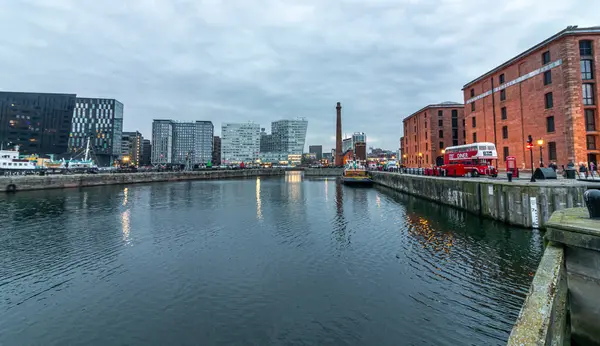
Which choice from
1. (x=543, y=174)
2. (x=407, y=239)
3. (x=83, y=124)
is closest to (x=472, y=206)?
(x=543, y=174)

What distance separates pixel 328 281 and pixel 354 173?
6030 centimetres

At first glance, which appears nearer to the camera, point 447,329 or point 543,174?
point 447,329

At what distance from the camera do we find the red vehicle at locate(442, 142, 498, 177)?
3462 centimetres

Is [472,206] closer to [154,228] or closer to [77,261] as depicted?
[154,228]

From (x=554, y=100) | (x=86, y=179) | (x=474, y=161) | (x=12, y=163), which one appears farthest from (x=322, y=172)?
(x=12, y=163)

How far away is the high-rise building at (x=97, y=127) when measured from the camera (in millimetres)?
144250

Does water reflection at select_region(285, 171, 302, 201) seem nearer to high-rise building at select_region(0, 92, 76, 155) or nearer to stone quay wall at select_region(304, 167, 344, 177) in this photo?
stone quay wall at select_region(304, 167, 344, 177)

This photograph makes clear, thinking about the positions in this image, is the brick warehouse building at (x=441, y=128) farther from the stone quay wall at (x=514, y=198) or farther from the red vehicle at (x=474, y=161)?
the stone quay wall at (x=514, y=198)

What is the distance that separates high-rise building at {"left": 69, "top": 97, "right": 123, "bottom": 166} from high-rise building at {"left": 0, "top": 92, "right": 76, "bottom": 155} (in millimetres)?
4539

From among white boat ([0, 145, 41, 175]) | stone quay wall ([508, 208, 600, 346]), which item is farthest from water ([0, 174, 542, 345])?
white boat ([0, 145, 41, 175])

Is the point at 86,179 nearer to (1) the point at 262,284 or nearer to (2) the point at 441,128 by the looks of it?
(1) the point at 262,284

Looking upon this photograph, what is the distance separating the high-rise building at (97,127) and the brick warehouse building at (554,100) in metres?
170

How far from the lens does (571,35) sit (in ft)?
113

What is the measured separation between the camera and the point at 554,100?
119 ft
